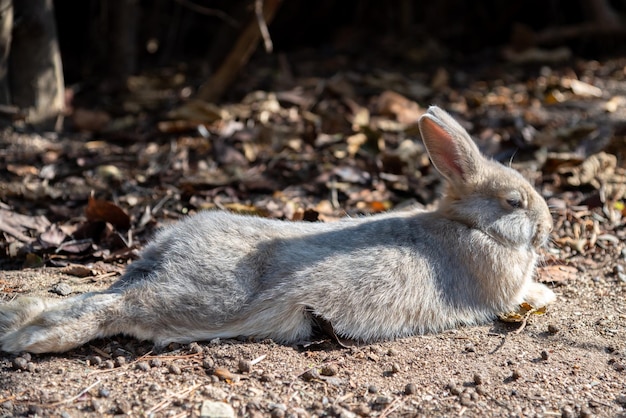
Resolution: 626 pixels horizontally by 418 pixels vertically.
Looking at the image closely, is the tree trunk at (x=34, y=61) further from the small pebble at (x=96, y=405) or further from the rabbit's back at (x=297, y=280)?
the small pebble at (x=96, y=405)

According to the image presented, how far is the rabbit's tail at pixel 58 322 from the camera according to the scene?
11.3ft

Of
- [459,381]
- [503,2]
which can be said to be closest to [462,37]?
[503,2]

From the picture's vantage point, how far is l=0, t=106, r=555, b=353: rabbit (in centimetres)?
358

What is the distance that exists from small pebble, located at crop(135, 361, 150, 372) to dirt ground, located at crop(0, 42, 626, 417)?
0.4 inches

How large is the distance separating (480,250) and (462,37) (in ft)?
20.4

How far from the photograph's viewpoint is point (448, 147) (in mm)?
4164

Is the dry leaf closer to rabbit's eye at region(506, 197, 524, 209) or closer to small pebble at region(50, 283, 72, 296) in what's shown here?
small pebble at region(50, 283, 72, 296)

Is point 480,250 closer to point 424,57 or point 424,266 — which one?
point 424,266

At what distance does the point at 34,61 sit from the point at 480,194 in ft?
13.3

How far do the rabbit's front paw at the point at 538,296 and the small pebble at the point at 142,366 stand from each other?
2.03 m

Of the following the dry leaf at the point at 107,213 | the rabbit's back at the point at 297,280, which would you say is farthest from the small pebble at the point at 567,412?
the dry leaf at the point at 107,213

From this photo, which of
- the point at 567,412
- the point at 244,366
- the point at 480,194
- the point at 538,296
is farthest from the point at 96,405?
the point at 538,296

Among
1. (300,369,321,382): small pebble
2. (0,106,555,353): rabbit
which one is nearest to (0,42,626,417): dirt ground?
(300,369,321,382): small pebble

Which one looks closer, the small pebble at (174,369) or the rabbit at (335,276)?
the small pebble at (174,369)
